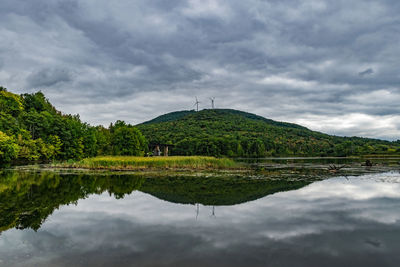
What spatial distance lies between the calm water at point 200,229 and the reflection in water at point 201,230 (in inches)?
1.3

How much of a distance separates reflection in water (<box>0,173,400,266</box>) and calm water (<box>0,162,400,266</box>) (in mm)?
34

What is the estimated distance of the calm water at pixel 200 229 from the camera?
26.4ft

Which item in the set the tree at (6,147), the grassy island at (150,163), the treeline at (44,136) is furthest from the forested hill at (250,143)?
the tree at (6,147)

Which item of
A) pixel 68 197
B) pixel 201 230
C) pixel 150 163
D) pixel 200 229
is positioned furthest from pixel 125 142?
pixel 201 230

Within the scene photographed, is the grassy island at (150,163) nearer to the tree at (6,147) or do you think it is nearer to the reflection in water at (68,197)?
the tree at (6,147)

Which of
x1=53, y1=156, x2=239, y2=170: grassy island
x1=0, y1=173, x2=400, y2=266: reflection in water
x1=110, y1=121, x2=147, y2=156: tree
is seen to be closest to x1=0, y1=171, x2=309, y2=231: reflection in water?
x1=0, y1=173, x2=400, y2=266: reflection in water

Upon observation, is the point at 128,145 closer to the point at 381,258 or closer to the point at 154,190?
the point at 154,190

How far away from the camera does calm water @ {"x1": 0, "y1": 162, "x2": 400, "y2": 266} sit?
26.4 feet

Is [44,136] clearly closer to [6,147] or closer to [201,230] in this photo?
[6,147]

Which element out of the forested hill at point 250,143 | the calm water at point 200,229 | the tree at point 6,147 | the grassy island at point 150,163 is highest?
the forested hill at point 250,143

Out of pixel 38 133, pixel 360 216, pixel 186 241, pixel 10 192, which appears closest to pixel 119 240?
pixel 186 241

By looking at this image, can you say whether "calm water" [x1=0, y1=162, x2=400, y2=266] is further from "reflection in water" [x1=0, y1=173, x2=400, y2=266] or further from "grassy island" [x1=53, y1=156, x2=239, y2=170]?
"grassy island" [x1=53, y1=156, x2=239, y2=170]

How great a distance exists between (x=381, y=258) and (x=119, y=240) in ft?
26.8

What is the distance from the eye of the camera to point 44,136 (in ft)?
205
